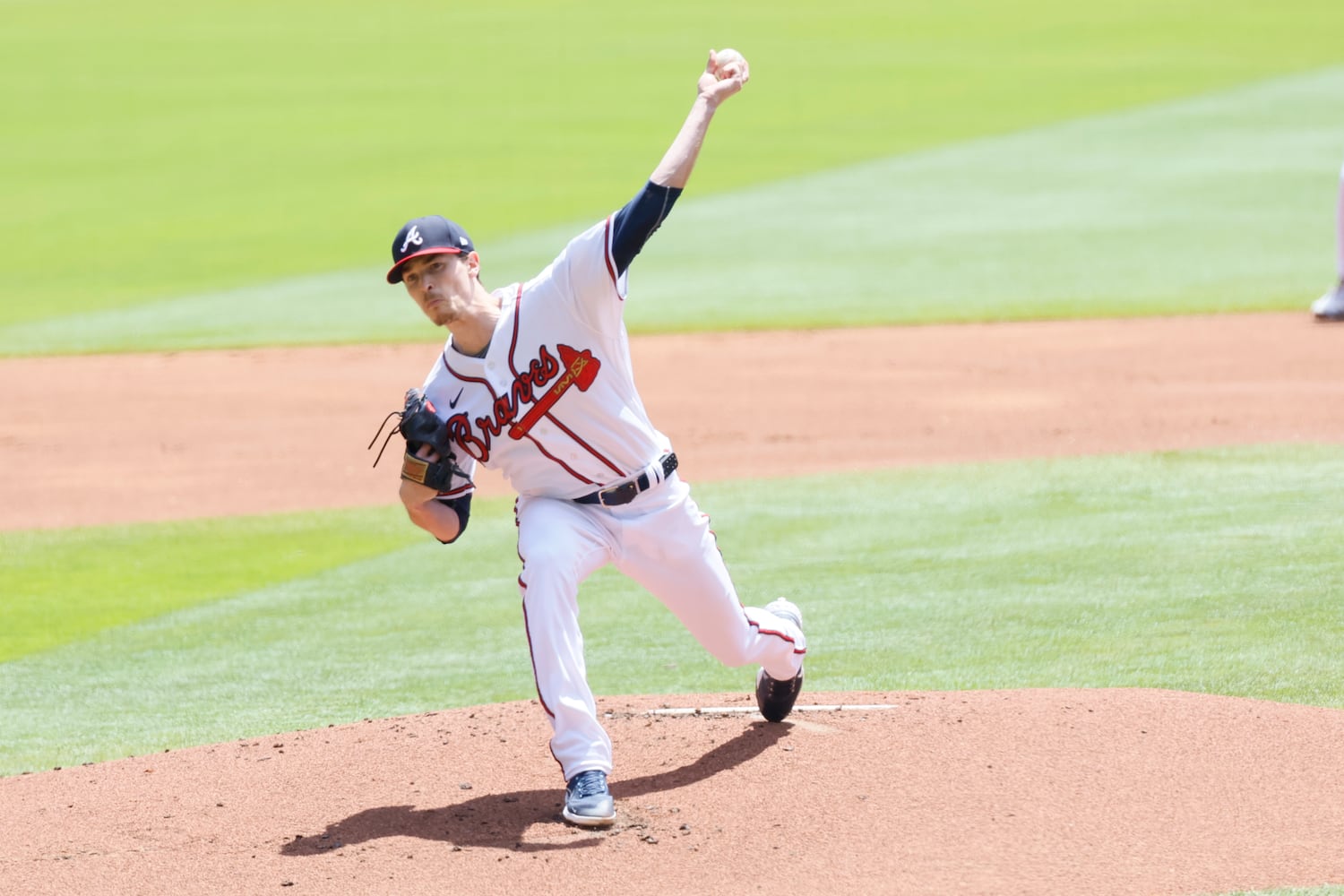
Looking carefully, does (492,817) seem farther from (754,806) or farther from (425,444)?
(425,444)

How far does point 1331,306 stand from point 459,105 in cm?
1920

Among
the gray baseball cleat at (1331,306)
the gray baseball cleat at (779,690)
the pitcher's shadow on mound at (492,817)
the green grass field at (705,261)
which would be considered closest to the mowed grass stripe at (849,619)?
the green grass field at (705,261)

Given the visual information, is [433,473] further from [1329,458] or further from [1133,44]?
[1133,44]

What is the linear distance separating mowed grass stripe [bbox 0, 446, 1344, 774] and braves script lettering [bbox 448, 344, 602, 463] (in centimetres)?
195

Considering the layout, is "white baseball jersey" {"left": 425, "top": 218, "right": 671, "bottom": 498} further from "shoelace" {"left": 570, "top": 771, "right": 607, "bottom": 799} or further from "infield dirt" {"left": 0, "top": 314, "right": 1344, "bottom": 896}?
"infield dirt" {"left": 0, "top": 314, "right": 1344, "bottom": 896}

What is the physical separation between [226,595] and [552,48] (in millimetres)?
29210

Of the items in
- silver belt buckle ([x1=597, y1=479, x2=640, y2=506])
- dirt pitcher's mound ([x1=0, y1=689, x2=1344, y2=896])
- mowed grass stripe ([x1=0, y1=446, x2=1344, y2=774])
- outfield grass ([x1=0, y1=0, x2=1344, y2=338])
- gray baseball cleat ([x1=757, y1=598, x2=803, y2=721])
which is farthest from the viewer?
outfield grass ([x1=0, y1=0, x2=1344, y2=338])

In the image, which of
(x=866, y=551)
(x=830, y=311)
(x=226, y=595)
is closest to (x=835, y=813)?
(x=866, y=551)

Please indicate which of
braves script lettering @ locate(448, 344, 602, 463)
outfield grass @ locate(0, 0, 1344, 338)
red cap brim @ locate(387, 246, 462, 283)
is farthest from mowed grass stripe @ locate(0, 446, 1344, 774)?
outfield grass @ locate(0, 0, 1344, 338)

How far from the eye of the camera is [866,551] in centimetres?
886

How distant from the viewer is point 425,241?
5266mm

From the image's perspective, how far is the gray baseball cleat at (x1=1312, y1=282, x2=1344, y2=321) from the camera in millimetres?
14852

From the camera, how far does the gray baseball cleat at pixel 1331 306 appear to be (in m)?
14.9

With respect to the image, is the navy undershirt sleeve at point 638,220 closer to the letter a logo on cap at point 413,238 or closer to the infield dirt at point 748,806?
the letter a logo on cap at point 413,238
